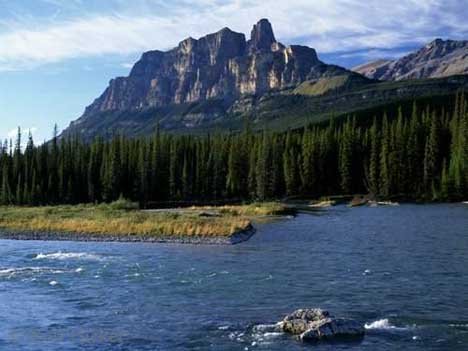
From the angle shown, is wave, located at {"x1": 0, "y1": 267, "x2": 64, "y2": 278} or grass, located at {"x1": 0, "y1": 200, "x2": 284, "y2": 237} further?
grass, located at {"x1": 0, "y1": 200, "x2": 284, "y2": 237}

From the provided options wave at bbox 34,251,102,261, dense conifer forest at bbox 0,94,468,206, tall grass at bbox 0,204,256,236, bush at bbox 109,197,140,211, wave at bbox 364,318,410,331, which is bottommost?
wave at bbox 364,318,410,331

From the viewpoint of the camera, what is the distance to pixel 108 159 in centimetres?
14588

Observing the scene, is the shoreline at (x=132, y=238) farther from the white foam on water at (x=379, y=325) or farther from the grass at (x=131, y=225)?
the white foam on water at (x=379, y=325)

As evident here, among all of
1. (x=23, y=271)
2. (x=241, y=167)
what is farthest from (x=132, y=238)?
(x=241, y=167)

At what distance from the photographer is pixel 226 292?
34844 millimetres

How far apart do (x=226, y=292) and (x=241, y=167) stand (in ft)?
392

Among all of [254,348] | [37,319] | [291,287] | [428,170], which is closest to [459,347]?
[254,348]

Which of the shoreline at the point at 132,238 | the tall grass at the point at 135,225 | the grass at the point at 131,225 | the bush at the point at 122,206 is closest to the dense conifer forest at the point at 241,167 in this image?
the bush at the point at 122,206

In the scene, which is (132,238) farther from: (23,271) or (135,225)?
(23,271)

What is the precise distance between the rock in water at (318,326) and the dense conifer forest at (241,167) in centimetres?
10939

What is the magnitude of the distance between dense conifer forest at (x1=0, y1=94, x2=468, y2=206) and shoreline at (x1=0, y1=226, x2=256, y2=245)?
65.7 meters

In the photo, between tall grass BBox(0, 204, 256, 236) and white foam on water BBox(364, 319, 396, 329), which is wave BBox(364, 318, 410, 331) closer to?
white foam on water BBox(364, 319, 396, 329)

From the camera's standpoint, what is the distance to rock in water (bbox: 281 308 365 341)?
2500 centimetres

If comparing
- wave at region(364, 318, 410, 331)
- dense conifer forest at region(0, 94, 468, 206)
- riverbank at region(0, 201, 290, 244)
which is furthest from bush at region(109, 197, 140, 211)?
wave at region(364, 318, 410, 331)
